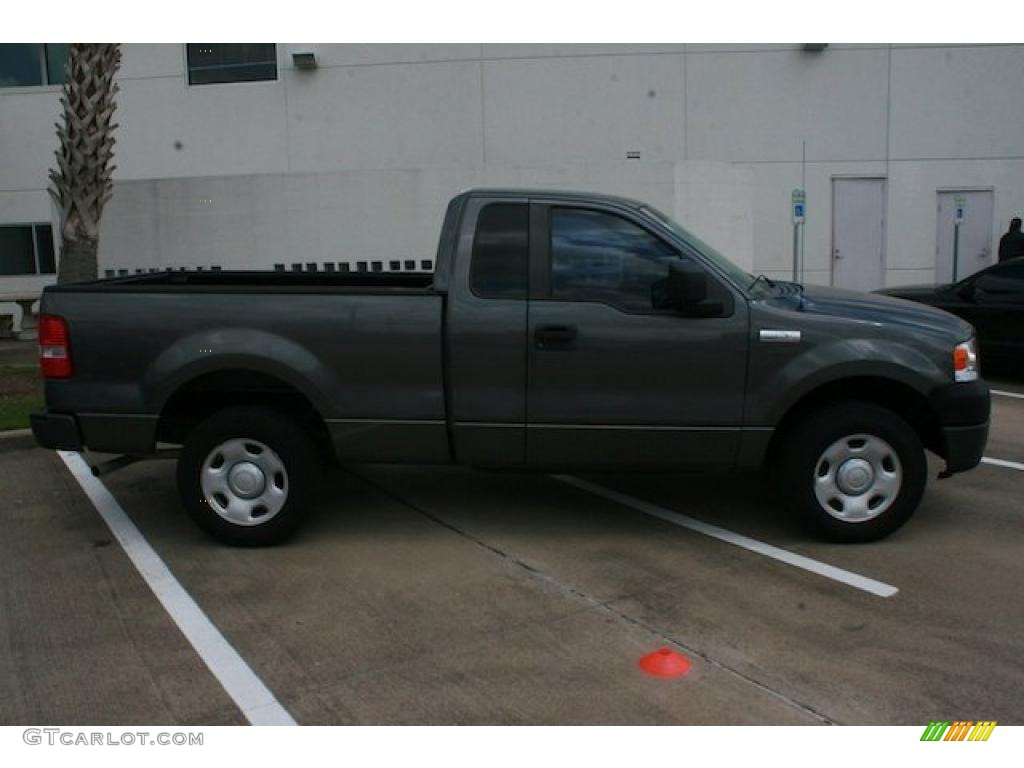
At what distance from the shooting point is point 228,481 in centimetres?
535

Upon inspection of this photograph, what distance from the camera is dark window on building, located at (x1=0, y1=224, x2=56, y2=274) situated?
18.4m

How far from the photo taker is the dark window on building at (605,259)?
17.1ft

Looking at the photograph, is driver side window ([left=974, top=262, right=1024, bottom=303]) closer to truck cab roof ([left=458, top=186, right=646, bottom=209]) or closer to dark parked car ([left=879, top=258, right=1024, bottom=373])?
dark parked car ([left=879, top=258, right=1024, bottom=373])

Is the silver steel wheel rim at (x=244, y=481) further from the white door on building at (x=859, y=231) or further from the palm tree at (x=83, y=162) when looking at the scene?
the white door on building at (x=859, y=231)

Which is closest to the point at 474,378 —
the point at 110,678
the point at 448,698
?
the point at 448,698

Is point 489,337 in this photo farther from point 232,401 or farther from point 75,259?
point 75,259

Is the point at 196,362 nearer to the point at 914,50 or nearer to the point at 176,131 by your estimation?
the point at 176,131

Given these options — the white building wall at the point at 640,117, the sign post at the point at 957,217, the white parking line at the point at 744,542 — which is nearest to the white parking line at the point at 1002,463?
the white parking line at the point at 744,542

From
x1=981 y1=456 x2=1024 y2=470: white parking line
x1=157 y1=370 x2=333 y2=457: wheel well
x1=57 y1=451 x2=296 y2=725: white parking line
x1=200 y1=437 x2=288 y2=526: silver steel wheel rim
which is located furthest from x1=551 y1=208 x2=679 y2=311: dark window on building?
x1=981 y1=456 x2=1024 y2=470: white parking line

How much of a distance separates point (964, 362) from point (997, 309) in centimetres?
579

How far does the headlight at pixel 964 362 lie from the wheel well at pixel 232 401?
3.55 metres

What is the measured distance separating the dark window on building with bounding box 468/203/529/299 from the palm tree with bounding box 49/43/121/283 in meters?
8.12

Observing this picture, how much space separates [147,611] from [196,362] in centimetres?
137

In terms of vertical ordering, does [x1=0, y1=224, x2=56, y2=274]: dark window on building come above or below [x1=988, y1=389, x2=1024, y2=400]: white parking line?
above
